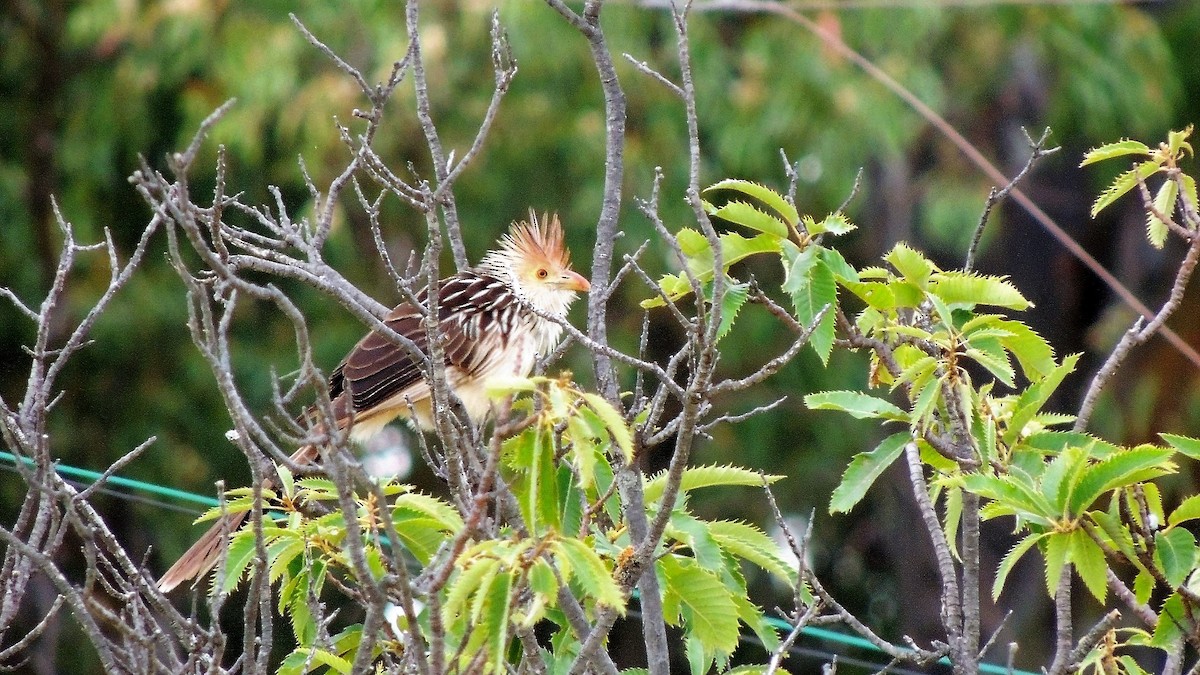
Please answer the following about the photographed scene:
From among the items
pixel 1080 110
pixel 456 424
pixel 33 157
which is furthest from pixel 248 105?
pixel 456 424

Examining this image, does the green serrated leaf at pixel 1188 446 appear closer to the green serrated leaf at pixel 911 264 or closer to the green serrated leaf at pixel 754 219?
the green serrated leaf at pixel 911 264

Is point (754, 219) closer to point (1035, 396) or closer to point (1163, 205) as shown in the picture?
point (1035, 396)

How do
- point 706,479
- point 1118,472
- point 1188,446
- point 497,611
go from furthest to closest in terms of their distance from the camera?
point 706,479 → point 1188,446 → point 1118,472 → point 497,611

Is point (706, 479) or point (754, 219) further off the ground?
point (754, 219)

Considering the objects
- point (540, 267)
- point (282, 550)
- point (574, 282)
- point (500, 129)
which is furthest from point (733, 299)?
point (500, 129)

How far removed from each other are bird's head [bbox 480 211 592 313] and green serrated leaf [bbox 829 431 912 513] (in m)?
2.22

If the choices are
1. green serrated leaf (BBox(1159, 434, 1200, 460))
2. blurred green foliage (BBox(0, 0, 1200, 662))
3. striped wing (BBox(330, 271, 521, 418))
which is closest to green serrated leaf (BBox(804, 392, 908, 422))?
green serrated leaf (BBox(1159, 434, 1200, 460))

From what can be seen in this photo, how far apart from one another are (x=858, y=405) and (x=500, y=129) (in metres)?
5.31

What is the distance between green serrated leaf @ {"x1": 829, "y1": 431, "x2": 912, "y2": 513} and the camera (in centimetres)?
270

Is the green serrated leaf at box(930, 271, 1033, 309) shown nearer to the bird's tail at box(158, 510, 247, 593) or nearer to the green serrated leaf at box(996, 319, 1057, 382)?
the green serrated leaf at box(996, 319, 1057, 382)

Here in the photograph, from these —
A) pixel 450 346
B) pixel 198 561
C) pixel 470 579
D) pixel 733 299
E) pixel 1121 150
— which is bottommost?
pixel 198 561

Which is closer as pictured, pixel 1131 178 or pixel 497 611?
pixel 497 611

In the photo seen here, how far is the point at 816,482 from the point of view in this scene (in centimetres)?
895

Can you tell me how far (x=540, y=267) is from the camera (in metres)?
4.97
